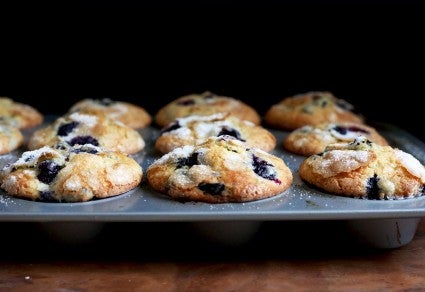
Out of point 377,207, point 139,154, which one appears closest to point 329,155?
point 377,207

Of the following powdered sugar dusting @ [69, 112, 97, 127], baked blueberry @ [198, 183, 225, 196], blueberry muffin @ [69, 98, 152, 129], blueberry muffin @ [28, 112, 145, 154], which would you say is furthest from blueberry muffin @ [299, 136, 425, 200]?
blueberry muffin @ [69, 98, 152, 129]

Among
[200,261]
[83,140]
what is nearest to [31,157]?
[83,140]

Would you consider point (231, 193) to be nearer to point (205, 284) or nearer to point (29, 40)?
point (205, 284)

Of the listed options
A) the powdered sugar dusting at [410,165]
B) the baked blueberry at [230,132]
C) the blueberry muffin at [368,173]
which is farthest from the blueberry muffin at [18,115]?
the powdered sugar dusting at [410,165]

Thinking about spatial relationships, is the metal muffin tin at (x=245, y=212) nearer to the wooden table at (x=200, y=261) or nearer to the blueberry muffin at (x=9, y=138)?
the wooden table at (x=200, y=261)

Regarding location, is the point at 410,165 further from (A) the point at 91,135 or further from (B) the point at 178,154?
(A) the point at 91,135

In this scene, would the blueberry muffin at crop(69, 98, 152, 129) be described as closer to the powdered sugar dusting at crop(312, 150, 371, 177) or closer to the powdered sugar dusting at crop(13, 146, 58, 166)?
the powdered sugar dusting at crop(13, 146, 58, 166)
